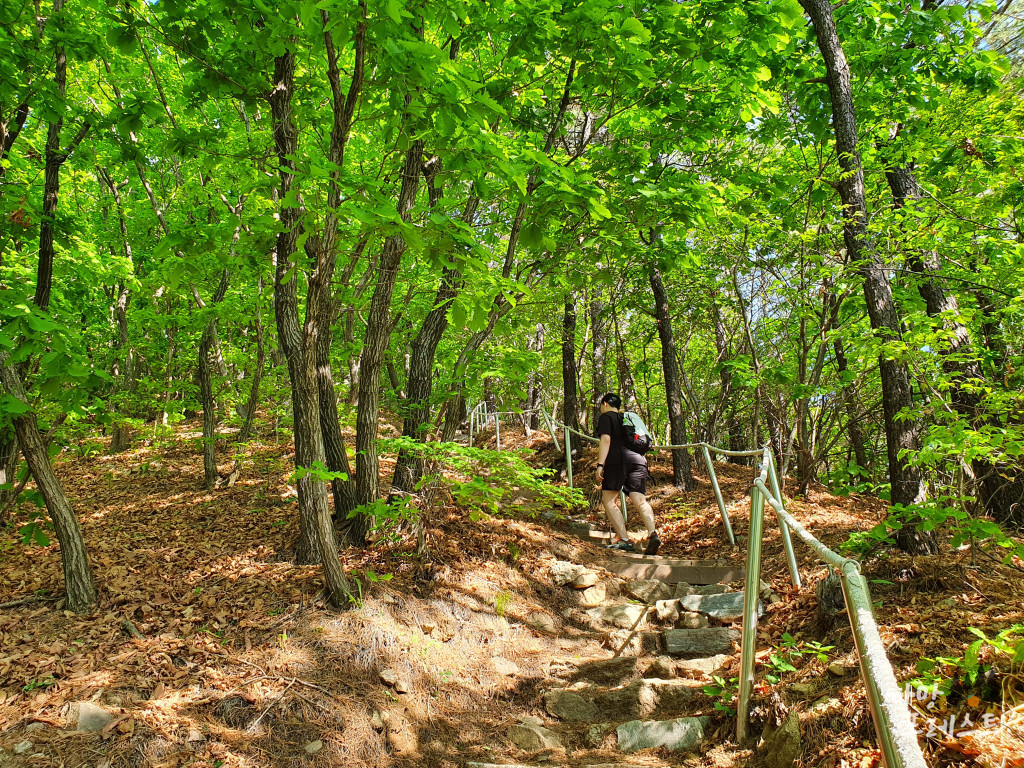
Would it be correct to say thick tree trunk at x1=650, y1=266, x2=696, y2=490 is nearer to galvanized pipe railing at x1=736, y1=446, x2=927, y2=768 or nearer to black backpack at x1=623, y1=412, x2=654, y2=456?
black backpack at x1=623, y1=412, x2=654, y2=456

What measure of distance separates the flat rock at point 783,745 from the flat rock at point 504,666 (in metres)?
2.14

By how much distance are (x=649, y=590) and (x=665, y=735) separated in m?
2.60

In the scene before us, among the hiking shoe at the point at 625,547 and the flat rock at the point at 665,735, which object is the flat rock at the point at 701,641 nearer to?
the flat rock at the point at 665,735

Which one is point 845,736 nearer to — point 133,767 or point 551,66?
point 133,767

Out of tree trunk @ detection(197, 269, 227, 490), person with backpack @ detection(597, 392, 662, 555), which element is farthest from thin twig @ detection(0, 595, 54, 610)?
person with backpack @ detection(597, 392, 662, 555)

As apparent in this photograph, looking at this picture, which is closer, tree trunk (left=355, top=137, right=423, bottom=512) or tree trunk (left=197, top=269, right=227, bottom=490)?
tree trunk (left=355, top=137, right=423, bottom=512)

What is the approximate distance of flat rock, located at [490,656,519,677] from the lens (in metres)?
4.25

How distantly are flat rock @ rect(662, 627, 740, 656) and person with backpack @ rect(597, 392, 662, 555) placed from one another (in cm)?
223

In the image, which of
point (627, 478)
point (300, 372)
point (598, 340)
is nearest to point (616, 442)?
point (627, 478)

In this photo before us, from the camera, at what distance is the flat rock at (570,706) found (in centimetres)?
366

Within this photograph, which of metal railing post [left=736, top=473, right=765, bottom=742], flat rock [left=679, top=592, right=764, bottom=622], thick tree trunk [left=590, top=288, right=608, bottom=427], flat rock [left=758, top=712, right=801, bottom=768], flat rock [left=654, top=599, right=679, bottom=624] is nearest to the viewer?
flat rock [left=758, top=712, right=801, bottom=768]

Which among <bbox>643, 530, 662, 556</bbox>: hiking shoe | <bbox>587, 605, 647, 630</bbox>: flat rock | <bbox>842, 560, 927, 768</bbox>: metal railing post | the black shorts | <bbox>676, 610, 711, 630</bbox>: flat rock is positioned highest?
<bbox>842, 560, 927, 768</bbox>: metal railing post

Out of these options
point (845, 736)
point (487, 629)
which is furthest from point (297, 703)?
point (845, 736)

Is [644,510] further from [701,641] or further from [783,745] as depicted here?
[783,745]
